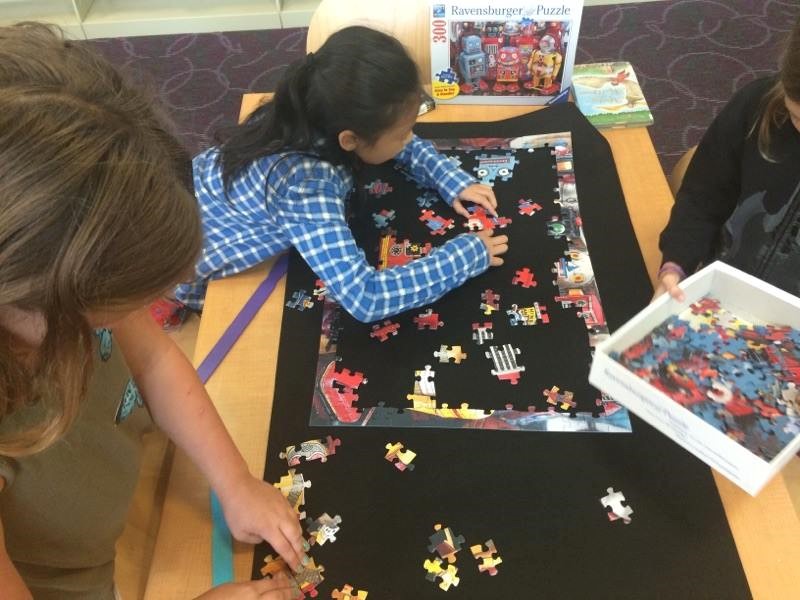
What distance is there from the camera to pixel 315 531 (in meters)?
0.97

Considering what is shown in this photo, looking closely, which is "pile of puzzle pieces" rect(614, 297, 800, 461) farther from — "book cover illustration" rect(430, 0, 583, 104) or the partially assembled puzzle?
"book cover illustration" rect(430, 0, 583, 104)

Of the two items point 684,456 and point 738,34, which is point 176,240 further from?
point 738,34

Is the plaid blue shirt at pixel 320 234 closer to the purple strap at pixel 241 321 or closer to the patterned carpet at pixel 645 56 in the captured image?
the purple strap at pixel 241 321

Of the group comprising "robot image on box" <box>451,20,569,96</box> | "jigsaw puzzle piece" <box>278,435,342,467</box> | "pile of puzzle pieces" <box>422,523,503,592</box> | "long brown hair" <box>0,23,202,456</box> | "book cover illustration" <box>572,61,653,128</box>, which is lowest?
"pile of puzzle pieces" <box>422,523,503,592</box>

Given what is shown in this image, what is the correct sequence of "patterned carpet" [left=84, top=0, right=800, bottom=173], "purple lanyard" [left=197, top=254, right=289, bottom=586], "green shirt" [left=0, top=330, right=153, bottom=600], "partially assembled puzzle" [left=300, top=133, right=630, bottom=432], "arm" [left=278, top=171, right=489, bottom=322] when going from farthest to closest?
"patterned carpet" [left=84, top=0, right=800, bottom=173], "arm" [left=278, top=171, right=489, bottom=322], "partially assembled puzzle" [left=300, top=133, right=630, bottom=432], "purple lanyard" [left=197, top=254, right=289, bottom=586], "green shirt" [left=0, top=330, right=153, bottom=600]

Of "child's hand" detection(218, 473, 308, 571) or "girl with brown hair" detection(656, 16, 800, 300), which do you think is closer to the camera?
"child's hand" detection(218, 473, 308, 571)

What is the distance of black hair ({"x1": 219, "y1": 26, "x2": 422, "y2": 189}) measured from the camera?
1261mm

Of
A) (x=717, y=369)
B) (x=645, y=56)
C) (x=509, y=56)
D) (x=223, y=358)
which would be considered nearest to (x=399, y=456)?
(x=223, y=358)

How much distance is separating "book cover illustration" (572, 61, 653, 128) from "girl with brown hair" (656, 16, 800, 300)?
0.25 metres

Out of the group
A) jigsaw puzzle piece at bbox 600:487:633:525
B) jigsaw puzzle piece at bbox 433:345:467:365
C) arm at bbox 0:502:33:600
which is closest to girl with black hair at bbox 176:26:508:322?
jigsaw puzzle piece at bbox 433:345:467:365

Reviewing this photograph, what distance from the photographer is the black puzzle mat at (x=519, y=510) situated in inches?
35.3

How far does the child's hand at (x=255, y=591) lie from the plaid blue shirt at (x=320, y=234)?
47 cm

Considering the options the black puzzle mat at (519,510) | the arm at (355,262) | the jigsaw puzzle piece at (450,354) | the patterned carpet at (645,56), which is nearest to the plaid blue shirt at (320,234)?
the arm at (355,262)

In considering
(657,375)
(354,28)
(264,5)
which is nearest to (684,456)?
(657,375)
